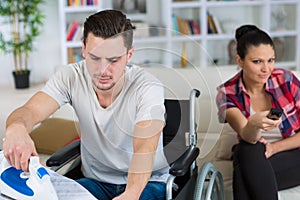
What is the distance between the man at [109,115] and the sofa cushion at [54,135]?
3.26 ft

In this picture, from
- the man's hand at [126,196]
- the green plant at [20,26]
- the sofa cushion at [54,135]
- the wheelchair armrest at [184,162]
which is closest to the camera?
the man's hand at [126,196]

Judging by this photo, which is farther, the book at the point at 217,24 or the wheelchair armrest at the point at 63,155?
the book at the point at 217,24

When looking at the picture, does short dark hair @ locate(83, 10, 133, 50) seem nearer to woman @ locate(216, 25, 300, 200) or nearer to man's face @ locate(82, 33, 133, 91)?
man's face @ locate(82, 33, 133, 91)

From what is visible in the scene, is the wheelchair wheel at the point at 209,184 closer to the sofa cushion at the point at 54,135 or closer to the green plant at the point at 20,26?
the sofa cushion at the point at 54,135

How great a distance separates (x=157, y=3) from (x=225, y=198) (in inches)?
108

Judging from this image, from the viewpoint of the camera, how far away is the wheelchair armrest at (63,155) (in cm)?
182

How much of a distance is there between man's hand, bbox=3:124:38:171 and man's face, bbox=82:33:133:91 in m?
0.28

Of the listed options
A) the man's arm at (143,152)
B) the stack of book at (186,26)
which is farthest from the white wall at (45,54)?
the man's arm at (143,152)

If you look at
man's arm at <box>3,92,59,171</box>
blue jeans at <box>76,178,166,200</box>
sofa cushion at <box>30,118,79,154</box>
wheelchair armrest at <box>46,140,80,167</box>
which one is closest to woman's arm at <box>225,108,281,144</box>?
blue jeans at <box>76,178,166,200</box>

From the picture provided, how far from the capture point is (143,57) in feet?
5.92

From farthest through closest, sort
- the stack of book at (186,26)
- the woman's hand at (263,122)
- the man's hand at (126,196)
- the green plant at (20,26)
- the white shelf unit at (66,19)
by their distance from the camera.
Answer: the stack of book at (186,26) → the white shelf unit at (66,19) → the green plant at (20,26) → the woman's hand at (263,122) → the man's hand at (126,196)

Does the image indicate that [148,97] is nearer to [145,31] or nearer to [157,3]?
[145,31]

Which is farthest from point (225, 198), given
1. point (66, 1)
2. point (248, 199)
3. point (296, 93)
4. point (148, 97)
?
point (66, 1)

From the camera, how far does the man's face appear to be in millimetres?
1552
